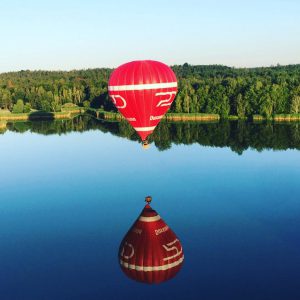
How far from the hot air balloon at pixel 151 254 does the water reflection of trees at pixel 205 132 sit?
66.6ft

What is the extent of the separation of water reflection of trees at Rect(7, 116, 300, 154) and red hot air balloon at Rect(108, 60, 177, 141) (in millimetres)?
15834

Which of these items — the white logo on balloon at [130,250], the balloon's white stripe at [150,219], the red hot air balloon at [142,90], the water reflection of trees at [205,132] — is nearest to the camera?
the white logo on balloon at [130,250]

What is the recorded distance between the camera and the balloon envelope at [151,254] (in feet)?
52.7

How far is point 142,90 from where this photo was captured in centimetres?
2209

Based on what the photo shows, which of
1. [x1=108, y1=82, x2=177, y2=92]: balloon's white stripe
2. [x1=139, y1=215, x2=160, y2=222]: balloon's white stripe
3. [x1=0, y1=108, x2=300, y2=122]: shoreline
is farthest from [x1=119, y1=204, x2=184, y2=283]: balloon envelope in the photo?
[x1=0, y1=108, x2=300, y2=122]: shoreline

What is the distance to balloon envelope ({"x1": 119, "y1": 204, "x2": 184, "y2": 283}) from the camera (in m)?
16.1

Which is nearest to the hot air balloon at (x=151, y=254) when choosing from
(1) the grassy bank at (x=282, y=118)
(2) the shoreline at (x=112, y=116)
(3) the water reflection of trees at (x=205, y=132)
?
(3) the water reflection of trees at (x=205, y=132)

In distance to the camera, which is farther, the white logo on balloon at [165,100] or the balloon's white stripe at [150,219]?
the white logo on balloon at [165,100]

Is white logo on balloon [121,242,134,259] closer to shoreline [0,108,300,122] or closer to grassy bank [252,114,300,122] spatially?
shoreline [0,108,300,122]

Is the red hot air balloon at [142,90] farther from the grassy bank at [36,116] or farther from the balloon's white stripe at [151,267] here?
the grassy bank at [36,116]

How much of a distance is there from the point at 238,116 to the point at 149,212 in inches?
1552

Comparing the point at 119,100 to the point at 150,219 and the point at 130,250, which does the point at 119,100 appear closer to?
the point at 150,219

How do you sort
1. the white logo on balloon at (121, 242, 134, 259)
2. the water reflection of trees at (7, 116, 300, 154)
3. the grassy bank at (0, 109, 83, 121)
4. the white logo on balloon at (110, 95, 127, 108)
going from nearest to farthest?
the white logo on balloon at (121, 242, 134, 259)
the white logo on balloon at (110, 95, 127, 108)
the water reflection of trees at (7, 116, 300, 154)
the grassy bank at (0, 109, 83, 121)

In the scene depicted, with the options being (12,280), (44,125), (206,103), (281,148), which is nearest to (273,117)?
(206,103)
